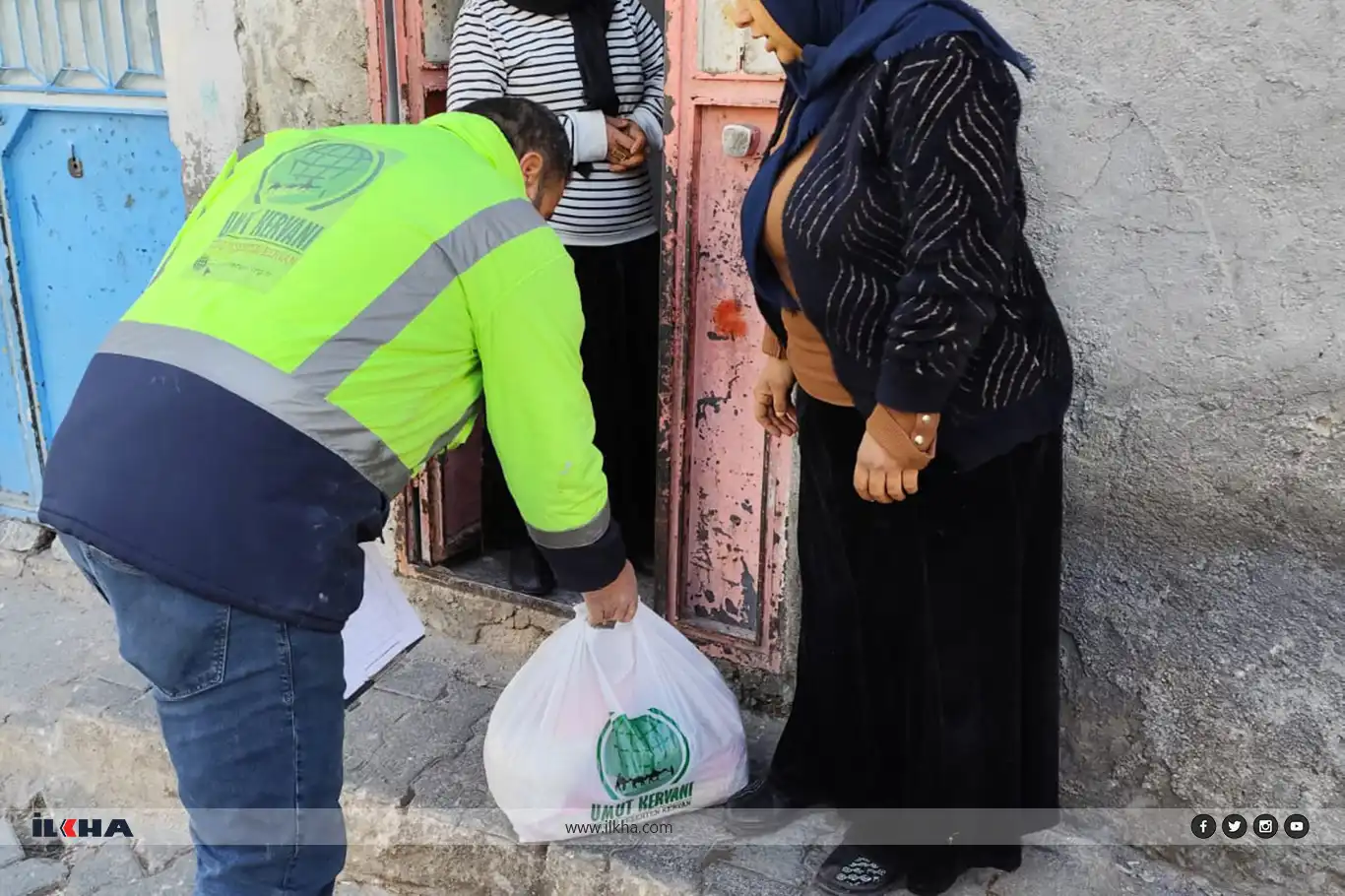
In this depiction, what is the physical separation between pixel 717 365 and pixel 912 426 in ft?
3.00

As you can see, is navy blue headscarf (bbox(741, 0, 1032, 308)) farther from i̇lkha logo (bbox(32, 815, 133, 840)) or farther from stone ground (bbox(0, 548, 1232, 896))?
i̇lkha logo (bbox(32, 815, 133, 840))

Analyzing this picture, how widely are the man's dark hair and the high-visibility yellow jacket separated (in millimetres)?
85

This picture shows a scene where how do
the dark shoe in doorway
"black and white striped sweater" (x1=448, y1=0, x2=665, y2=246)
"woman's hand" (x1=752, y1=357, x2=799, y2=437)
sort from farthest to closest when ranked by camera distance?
"black and white striped sweater" (x1=448, y1=0, x2=665, y2=246) → "woman's hand" (x1=752, y1=357, x2=799, y2=437) → the dark shoe in doorway

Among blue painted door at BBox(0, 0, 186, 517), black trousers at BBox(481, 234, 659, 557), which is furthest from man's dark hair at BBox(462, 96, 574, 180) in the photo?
blue painted door at BBox(0, 0, 186, 517)

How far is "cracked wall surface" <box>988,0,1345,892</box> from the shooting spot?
195cm

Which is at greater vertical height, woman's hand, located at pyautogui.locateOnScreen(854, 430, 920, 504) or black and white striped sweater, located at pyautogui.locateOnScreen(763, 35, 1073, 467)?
black and white striped sweater, located at pyautogui.locateOnScreen(763, 35, 1073, 467)

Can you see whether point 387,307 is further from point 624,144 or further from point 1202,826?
point 1202,826

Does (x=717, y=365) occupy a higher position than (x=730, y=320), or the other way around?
(x=730, y=320)

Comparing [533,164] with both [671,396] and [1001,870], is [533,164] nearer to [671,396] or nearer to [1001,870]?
[671,396]

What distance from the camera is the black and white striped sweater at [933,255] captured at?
64.7 inches

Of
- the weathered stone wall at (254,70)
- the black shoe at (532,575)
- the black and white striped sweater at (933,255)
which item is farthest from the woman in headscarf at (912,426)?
the weathered stone wall at (254,70)

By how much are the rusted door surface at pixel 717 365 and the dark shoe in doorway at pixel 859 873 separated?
0.57 m

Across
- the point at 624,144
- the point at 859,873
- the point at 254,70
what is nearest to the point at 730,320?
the point at 624,144

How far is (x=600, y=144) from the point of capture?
274 cm
